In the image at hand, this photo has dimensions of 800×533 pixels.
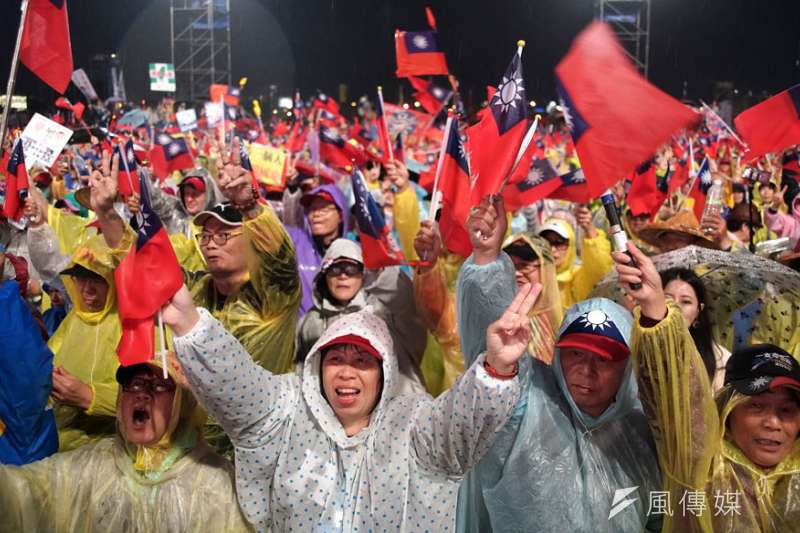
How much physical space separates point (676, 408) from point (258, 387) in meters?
1.14

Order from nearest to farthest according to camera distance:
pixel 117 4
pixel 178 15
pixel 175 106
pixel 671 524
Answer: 1. pixel 671 524
2. pixel 175 106
3. pixel 178 15
4. pixel 117 4

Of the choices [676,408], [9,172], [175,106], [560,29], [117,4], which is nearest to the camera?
[676,408]

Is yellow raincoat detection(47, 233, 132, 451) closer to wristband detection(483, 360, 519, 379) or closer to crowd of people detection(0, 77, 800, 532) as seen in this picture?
crowd of people detection(0, 77, 800, 532)

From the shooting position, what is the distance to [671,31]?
1462 inches

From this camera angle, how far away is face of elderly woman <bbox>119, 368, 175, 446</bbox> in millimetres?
2611

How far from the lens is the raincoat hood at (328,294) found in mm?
3623

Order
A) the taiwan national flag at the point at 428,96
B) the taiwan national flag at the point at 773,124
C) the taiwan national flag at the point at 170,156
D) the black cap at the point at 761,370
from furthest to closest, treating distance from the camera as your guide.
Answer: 1. the taiwan national flag at the point at 428,96
2. the taiwan national flag at the point at 170,156
3. the taiwan national flag at the point at 773,124
4. the black cap at the point at 761,370

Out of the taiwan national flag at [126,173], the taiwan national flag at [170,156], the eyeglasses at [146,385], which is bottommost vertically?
the eyeglasses at [146,385]

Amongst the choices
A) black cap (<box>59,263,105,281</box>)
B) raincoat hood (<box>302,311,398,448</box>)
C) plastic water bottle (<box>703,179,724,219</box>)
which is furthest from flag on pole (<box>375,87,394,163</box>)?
raincoat hood (<box>302,311,398,448</box>)

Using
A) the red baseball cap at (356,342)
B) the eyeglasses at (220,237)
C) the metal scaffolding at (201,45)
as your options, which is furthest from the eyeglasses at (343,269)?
the metal scaffolding at (201,45)

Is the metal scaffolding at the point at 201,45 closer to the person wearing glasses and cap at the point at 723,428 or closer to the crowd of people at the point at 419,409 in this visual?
the crowd of people at the point at 419,409

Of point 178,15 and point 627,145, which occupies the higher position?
point 178,15

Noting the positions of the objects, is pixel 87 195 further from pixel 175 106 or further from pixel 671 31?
pixel 671 31

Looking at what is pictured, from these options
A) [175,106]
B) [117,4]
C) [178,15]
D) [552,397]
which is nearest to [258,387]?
[552,397]
